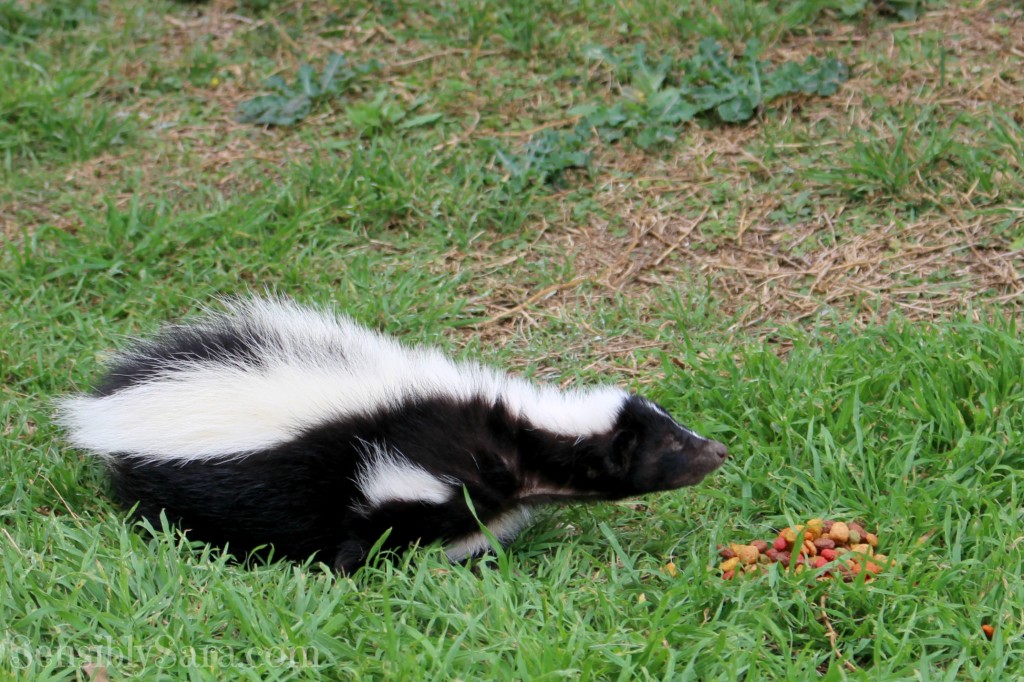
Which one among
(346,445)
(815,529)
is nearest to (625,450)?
(815,529)

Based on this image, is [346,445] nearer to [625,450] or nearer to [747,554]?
[625,450]

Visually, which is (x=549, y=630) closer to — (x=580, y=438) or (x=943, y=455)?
(x=580, y=438)

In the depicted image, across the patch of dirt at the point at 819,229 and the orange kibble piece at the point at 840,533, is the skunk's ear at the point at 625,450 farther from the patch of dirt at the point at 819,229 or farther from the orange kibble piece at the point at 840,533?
the patch of dirt at the point at 819,229

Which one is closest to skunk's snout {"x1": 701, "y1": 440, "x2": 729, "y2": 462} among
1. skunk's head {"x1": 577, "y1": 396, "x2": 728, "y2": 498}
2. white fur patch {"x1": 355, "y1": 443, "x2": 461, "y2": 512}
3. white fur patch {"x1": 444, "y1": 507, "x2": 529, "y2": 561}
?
skunk's head {"x1": 577, "y1": 396, "x2": 728, "y2": 498}

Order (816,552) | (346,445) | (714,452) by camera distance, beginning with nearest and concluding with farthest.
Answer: (816,552)
(346,445)
(714,452)

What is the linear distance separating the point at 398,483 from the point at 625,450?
0.80 m

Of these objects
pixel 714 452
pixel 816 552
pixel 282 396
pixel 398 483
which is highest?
pixel 282 396

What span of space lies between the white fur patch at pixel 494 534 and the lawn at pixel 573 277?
13 centimetres

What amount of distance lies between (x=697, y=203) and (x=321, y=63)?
260cm

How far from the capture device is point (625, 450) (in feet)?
12.6

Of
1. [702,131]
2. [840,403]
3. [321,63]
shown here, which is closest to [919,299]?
[840,403]

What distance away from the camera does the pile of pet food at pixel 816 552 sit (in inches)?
136

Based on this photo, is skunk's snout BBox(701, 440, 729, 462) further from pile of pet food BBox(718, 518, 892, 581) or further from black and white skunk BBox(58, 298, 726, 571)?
pile of pet food BBox(718, 518, 892, 581)

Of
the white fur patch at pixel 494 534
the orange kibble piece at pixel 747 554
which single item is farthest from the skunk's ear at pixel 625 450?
the orange kibble piece at pixel 747 554
